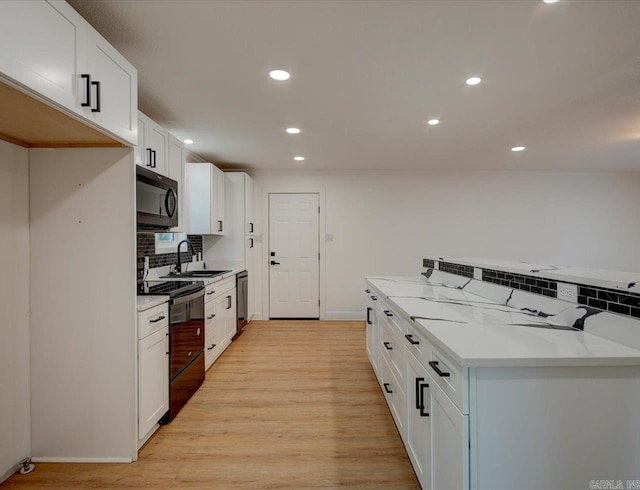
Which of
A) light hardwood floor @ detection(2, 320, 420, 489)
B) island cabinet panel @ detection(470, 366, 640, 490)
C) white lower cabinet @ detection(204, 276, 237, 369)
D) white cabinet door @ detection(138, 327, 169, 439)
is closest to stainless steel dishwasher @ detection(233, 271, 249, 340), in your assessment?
white lower cabinet @ detection(204, 276, 237, 369)

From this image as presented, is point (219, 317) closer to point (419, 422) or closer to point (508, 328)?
point (419, 422)

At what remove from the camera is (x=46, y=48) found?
1.31 m

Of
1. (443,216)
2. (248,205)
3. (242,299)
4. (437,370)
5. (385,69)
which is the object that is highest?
(385,69)

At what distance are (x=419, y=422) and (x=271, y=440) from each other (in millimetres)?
1029

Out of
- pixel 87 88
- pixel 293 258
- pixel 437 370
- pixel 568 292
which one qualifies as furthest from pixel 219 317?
pixel 568 292

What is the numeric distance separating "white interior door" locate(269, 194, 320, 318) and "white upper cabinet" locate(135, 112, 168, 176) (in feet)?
8.80

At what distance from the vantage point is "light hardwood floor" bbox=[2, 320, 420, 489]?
5.97ft

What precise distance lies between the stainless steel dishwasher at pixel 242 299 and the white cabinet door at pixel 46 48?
3.13 m

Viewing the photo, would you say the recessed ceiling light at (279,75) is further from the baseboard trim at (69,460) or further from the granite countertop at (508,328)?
the baseboard trim at (69,460)

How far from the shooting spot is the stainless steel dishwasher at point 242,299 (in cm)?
445

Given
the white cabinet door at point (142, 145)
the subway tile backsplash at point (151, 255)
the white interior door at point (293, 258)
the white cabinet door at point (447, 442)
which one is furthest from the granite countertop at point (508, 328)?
the white interior door at point (293, 258)

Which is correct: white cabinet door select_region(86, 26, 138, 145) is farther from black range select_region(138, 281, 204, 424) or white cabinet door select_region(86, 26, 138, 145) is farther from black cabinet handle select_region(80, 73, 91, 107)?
black range select_region(138, 281, 204, 424)

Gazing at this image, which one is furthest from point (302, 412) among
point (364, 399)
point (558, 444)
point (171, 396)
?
point (558, 444)

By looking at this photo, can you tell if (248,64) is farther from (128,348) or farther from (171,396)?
(171,396)
